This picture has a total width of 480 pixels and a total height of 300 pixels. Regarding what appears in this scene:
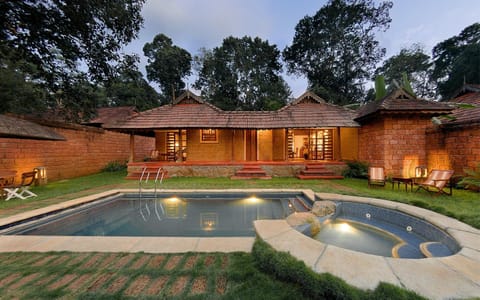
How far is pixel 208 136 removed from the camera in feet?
44.5

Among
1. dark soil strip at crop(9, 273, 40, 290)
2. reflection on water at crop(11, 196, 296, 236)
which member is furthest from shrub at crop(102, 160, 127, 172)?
dark soil strip at crop(9, 273, 40, 290)

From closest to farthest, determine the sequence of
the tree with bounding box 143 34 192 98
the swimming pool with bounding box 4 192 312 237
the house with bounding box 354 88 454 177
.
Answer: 1. the swimming pool with bounding box 4 192 312 237
2. the house with bounding box 354 88 454 177
3. the tree with bounding box 143 34 192 98

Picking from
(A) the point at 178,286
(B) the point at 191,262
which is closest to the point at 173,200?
(B) the point at 191,262

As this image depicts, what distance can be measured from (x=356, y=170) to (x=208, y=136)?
9.77 meters

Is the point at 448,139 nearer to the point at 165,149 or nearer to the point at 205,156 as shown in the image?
the point at 205,156

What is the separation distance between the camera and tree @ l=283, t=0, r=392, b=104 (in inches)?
1010

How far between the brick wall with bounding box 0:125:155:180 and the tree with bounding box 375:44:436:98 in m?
36.7

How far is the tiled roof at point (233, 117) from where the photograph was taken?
452 inches

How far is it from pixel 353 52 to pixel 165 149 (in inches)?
1143

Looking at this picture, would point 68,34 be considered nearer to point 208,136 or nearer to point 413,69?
point 208,136

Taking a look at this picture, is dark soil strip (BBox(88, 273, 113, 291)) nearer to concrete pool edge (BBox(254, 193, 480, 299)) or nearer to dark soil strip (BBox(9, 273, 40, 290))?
dark soil strip (BBox(9, 273, 40, 290))

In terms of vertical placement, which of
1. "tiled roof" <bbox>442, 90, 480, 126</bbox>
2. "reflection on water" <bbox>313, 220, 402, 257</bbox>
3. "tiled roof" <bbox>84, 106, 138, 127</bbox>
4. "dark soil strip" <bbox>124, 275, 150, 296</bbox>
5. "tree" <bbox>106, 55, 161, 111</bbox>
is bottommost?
"reflection on water" <bbox>313, 220, 402, 257</bbox>

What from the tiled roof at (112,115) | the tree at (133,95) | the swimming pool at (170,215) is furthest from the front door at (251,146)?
the tree at (133,95)

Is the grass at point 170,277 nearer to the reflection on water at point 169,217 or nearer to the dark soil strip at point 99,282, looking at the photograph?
the dark soil strip at point 99,282
